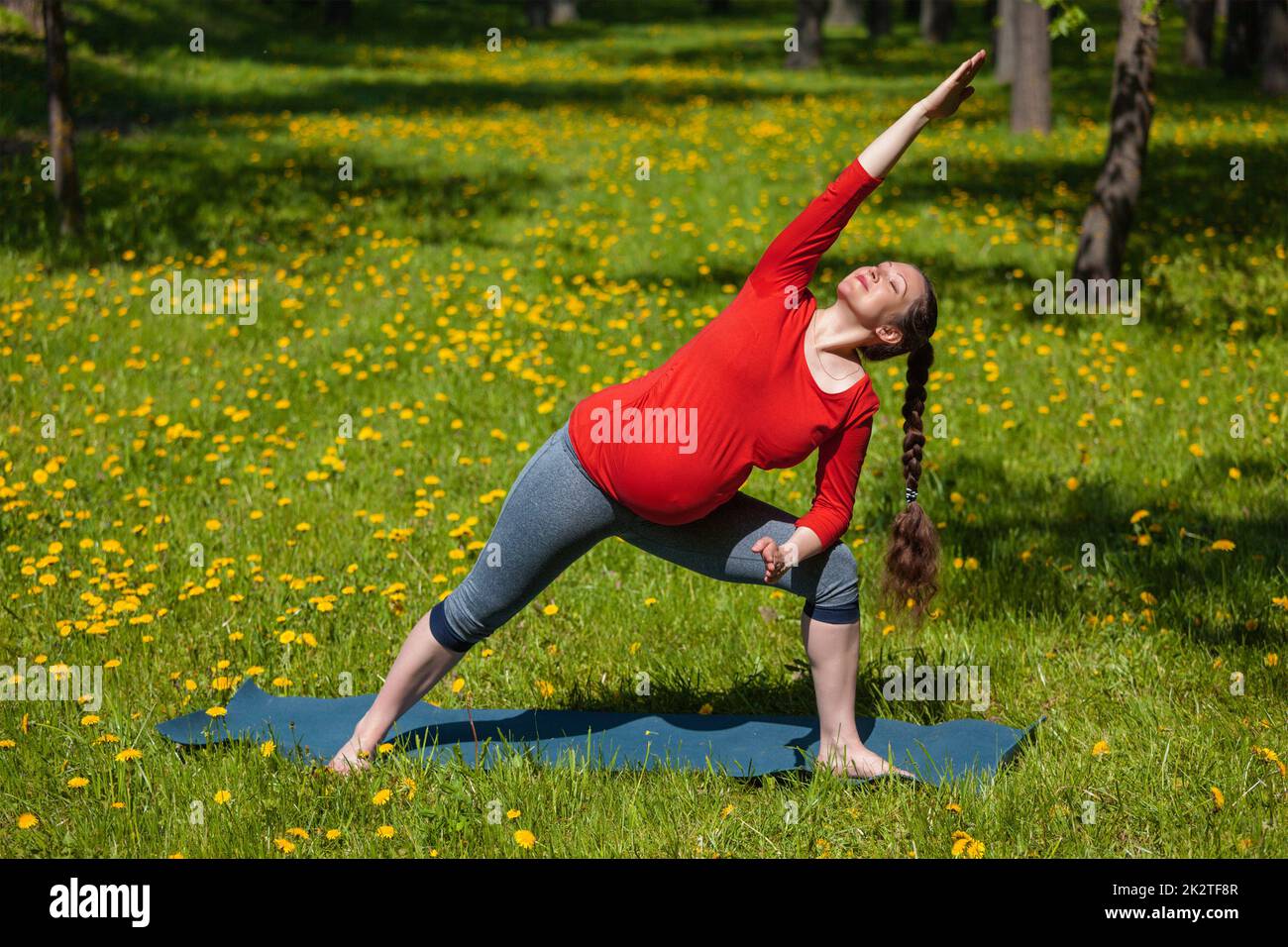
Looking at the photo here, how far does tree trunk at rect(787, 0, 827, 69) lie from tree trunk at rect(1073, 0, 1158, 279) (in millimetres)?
16447

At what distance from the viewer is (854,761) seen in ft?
12.2

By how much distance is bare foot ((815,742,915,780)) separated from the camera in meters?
3.72

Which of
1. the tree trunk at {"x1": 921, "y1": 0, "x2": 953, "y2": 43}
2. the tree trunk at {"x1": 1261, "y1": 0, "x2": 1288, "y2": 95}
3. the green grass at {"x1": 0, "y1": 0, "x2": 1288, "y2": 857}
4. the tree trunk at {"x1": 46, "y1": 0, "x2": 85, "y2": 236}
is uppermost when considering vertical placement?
the tree trunk at {"x1": 921, "y1": 0, "x2": 953, "y2": 43}

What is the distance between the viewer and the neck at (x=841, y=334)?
3477 mm

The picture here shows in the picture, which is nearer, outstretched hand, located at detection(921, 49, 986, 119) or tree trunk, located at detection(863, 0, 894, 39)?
outstretched hand, located at detection(921, 49, 986, 119)

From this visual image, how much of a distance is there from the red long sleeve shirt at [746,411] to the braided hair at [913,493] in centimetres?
17

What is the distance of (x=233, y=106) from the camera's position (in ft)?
55.3

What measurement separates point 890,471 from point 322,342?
3589 mm

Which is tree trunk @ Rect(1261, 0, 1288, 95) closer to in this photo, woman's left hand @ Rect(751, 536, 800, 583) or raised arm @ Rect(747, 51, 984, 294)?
raised arm @ Rect(747, 51, 984, 294)

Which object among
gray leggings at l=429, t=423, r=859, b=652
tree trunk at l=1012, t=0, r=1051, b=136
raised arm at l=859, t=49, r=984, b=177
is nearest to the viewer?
raised arm at l=859, t=49, r=984, b=177

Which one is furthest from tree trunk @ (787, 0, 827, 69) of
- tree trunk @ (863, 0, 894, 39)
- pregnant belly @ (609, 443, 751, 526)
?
pregnant belly @ (609, 443, 751, 526)

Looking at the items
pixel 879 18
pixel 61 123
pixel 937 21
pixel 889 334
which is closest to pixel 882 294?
pixel 889 334

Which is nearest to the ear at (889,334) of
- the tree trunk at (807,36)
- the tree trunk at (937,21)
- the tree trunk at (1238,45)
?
the tree trunk at (1238,45)
